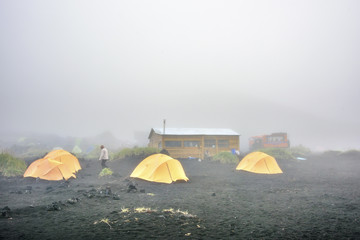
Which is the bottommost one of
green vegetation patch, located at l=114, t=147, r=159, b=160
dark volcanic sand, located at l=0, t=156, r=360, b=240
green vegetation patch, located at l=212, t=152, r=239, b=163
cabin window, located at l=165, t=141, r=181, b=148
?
dark volcanic sand, located at l=0, t=156, r=360, b=240

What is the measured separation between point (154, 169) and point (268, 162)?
363 inches

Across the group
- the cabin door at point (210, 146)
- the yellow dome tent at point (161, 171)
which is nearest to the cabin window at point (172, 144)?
the cabin door at point (210, 146)

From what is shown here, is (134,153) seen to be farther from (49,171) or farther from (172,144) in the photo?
(49,171)

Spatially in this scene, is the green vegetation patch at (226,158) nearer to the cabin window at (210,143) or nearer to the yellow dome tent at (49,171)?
the cabin window at (210,143)

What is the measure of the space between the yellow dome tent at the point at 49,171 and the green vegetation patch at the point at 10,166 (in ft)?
5.30

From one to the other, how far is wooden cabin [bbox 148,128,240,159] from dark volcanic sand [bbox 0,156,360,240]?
52.4 feet

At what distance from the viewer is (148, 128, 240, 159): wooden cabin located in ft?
90.1

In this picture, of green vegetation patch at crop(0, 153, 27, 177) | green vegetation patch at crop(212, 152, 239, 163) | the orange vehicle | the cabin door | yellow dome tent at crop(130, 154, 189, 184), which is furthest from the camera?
the orange vehicle

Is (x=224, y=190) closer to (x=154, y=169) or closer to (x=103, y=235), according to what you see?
(x=154, y=169)

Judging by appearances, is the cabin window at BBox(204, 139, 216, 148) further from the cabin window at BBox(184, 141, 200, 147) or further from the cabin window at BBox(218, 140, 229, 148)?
the cabin window at BBox(184, 141, 200, 147)

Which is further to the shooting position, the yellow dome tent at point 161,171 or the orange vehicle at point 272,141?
the orange vehicle at point 272,141

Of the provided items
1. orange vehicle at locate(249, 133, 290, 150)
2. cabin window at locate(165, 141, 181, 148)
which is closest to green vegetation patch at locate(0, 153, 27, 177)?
cabin window at locate(165, 141, 181, 148)

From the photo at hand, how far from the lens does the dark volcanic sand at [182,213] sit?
5.44 m

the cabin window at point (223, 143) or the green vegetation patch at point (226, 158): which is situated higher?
the cabin window at point (223, 143)
